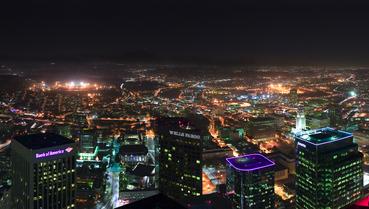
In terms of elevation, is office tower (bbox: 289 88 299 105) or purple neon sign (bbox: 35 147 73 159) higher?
purple neon sign (bbox: 35 147 73 159)

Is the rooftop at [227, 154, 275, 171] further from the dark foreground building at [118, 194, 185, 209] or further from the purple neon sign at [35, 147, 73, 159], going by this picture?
the dark foreground building at [118, 194, 185, 209]

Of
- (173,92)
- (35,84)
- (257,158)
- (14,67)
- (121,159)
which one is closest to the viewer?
(257,158)

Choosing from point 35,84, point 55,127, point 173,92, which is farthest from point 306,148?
point 35,84

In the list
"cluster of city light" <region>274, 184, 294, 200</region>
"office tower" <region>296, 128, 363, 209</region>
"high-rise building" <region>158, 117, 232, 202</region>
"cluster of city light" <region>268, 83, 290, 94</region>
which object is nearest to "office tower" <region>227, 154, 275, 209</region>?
"office tower" <region>296, 128, 363, 209</region>

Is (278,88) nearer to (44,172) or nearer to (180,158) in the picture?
(180,158)

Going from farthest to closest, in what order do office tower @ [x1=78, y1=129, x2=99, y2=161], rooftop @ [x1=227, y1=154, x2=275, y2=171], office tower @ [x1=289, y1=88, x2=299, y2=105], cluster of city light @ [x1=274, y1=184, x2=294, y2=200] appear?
1. office tower @ [x1=289, y1=88, x2=299, y2=105]
2. office tower @ [x1=78, y1=129, x2=99, y2=161]
3. cluster of city light @ [x1=274, y1=184, x2=294, y2=200]
4. rooftop @ [x1=227, y1=154, x2=275, y2=171]

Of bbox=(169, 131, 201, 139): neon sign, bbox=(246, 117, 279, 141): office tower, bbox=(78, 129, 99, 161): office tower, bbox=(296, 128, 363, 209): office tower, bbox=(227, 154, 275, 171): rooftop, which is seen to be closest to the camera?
bbox=(296, 128, 363, 209): office tower

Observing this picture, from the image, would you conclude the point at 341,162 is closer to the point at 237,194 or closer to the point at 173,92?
the point at 237,194

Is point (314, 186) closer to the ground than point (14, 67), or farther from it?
closer to the ground
